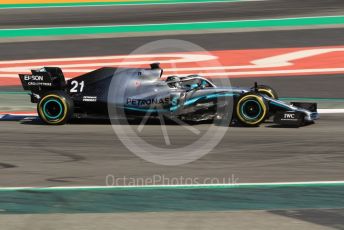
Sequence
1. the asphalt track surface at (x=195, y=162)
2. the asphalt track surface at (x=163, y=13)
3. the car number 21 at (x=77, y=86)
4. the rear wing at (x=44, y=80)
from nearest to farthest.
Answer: the asphalt track surface at (x=195, y=162) → the car number 21 at (x=77, y=86) → the rear wing at (x=44, y=80) → the asphalt track surface at (x=163, y=13)

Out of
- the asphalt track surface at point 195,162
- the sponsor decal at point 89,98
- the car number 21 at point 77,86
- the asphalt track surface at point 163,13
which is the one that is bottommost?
the asphalt track surface at point 195,162

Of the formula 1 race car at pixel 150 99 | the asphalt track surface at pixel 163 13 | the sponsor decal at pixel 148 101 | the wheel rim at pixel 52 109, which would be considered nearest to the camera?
the formula 1 race car at pixel 150 99

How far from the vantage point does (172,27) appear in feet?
87.7

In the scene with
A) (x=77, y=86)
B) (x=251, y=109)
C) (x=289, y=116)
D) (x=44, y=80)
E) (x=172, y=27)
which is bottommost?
(x=289, y=116)

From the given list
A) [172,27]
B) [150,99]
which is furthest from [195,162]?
[172,27]

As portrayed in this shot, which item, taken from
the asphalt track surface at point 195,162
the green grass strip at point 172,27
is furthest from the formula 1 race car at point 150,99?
the green grass strip at point 172,27

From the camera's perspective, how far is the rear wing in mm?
13562

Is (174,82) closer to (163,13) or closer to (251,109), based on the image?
(251,109)

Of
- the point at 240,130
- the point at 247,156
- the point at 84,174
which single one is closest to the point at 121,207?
the point at 84,174

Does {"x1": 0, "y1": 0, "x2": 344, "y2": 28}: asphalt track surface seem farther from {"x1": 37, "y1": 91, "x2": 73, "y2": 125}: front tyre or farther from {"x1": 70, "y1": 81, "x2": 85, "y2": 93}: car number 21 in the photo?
{"x1": 37, "y1": 91, "x2": 73, "y2": 125}: front tyre

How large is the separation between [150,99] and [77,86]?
1361 millimetres

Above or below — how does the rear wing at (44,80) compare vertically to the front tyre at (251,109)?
above

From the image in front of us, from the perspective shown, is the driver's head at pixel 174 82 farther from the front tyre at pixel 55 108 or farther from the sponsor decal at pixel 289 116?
the sponsor decal at pixel 289 116

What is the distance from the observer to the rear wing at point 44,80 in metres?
13.6
